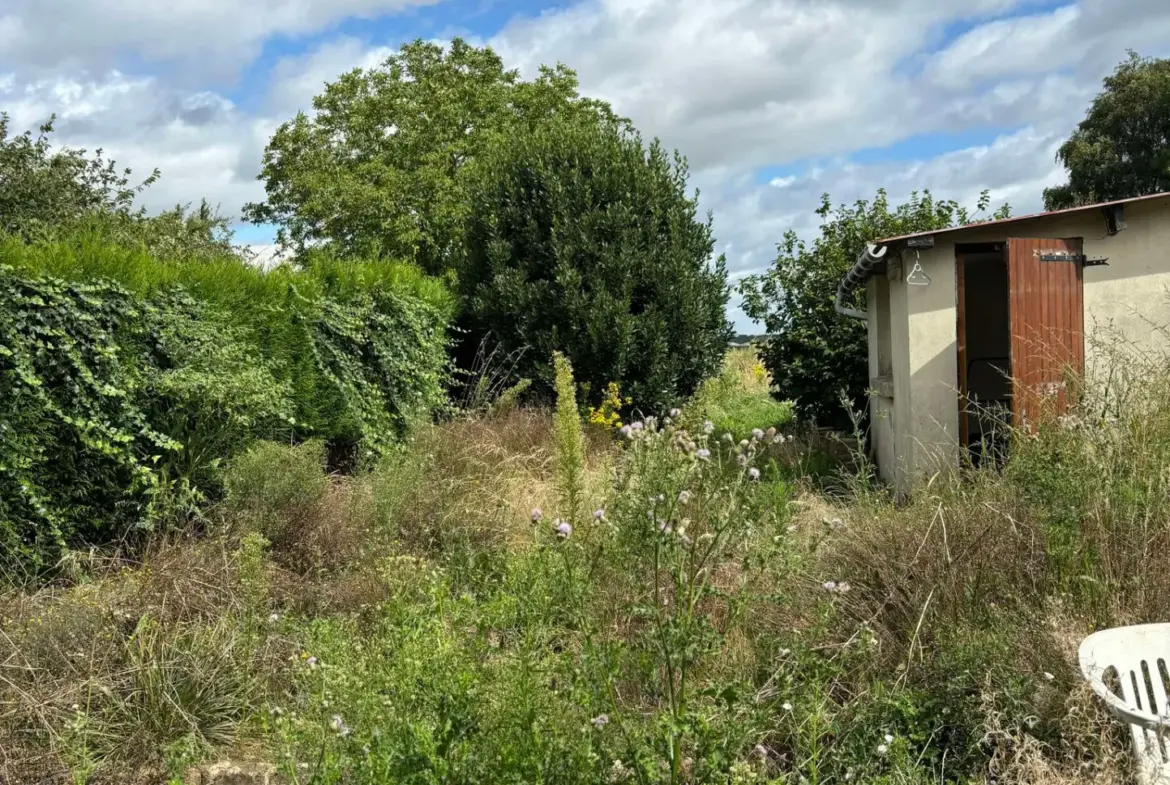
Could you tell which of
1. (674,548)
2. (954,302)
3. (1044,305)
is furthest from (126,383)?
(1044,305)

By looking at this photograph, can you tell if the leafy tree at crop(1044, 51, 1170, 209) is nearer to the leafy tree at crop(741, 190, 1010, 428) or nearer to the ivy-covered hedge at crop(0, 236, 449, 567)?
the leafy tree at crop(741, 190, 1010, 428)

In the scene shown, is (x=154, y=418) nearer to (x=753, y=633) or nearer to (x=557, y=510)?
(x=557, y=510)

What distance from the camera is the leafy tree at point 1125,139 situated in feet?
91.0

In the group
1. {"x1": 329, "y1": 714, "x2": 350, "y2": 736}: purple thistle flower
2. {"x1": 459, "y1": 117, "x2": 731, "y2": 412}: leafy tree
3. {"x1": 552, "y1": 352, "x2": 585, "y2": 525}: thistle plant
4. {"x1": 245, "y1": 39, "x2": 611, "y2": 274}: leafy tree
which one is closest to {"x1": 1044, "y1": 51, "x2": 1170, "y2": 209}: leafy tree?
{"x1": 245, "y1": 39, "x2": 611, "y2": 274}: leafy tree

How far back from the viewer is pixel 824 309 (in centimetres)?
1220

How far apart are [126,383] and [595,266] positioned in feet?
17.7

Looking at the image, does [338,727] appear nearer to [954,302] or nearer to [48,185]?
[954,302]

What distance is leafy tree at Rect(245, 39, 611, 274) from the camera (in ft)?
63.4

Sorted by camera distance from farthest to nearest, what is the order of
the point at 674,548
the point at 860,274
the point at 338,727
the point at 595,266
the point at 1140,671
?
1. the point at 595,266
2. the point at 860,274
3. the point at 1140,671
4. the point at 674,548
5. the point at 338,727

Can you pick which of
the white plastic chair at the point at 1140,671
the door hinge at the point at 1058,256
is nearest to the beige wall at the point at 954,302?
the door hinge at the point at 1058,256

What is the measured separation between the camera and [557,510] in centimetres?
607

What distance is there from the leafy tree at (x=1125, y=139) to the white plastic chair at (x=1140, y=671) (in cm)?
2764

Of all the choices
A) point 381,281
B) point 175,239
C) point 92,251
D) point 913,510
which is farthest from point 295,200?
point 913,510

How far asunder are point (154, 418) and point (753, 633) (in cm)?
425
